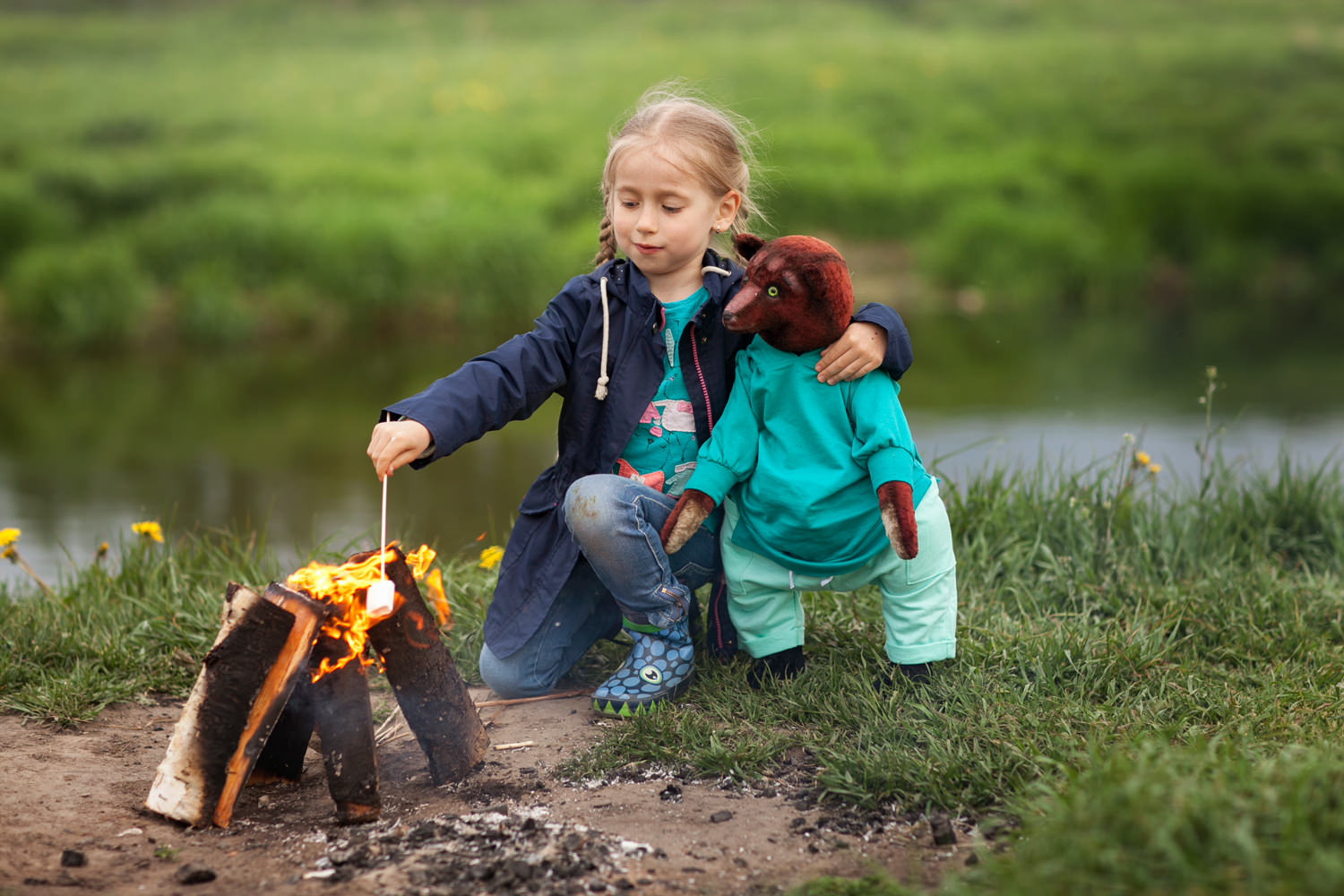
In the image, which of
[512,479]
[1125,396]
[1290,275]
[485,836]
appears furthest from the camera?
[1290,275]

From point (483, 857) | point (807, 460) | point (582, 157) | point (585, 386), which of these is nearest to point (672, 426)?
point (585, 386)

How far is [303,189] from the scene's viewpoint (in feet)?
34.1

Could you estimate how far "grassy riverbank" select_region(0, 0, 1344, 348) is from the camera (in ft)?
30.5

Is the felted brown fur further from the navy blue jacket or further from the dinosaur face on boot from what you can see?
the navy blue jacket

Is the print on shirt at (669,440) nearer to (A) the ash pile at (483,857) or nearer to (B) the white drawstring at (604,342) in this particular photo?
(B) the white drawstring at (604,342)

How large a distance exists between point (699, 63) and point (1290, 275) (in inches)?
254

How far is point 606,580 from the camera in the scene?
2.70 metres

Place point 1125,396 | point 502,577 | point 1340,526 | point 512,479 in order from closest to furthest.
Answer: point 502,577 → point 1340,526 → point 512,479 → point 1125,396

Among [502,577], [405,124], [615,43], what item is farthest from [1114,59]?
[502,577]

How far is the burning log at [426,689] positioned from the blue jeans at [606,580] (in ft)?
1.28

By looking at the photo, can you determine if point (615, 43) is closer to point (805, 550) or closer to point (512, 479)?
point (512, 479)

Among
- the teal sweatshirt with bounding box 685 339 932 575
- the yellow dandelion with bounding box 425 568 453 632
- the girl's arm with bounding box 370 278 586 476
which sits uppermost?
the girl's arm with bounding box 370 278 586 476

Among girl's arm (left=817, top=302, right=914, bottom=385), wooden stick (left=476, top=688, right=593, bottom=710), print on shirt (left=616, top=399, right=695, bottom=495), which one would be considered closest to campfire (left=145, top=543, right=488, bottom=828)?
wooden stick (left=476, top=688, right=593, bottom=710)

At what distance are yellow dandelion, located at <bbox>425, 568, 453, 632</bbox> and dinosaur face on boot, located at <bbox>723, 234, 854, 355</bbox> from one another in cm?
110
